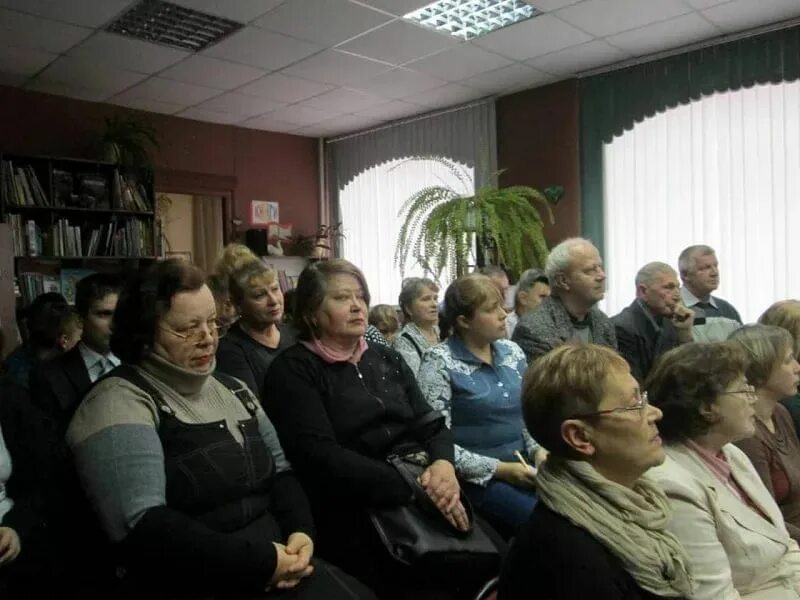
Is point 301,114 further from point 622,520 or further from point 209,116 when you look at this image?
point 622,520

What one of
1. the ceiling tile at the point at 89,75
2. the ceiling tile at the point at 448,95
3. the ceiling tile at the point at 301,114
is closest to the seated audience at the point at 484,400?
the ceiling tile at the point at 448,95

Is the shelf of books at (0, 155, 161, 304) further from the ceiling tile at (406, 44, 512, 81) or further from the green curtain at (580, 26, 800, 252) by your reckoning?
the green curtain at (580, 26, 800, 252)

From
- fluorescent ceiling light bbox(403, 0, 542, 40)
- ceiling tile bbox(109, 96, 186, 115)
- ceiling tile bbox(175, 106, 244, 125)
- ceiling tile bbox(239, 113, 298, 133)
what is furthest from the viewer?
ceiling tile bbox(239, 113, 298, 133)

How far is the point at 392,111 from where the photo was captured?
223 inches

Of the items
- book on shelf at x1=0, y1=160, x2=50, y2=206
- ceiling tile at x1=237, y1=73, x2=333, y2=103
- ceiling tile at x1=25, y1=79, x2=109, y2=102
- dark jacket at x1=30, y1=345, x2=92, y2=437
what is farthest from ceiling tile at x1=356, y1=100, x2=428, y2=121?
dark jacket at x1=30, y1=345, x2=92, y2=437

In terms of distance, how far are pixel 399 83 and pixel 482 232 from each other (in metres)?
1.35

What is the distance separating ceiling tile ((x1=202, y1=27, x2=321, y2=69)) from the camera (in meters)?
3.88

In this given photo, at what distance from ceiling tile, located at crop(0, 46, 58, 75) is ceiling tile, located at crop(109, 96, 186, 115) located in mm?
733

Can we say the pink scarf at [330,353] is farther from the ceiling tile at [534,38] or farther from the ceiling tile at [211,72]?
the ceiling tile at [211,72]

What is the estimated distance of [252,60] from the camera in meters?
4.28

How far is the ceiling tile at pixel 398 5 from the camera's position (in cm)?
347

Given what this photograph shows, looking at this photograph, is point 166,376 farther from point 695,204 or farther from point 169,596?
point 695,204

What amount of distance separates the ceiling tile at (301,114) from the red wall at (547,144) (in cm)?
146

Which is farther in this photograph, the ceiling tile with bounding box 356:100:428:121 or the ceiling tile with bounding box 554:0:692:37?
the ceiling tile with bounding box 356:100:428:121
